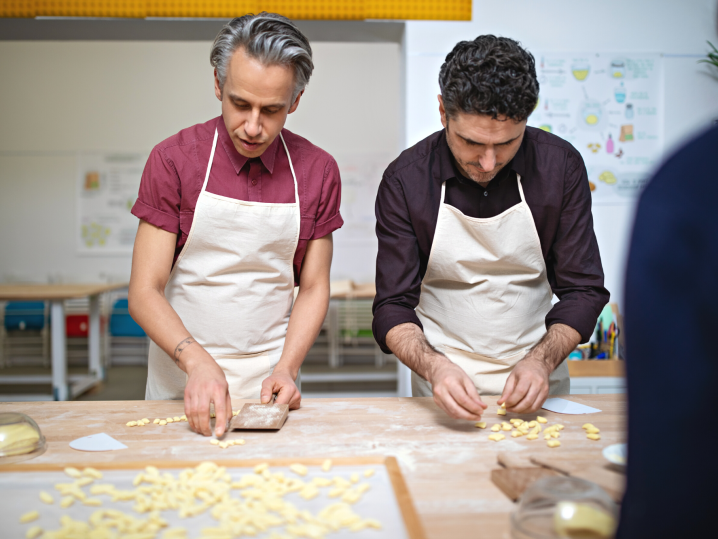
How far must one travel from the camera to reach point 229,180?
162 centimetres

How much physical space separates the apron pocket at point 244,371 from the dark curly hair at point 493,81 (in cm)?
89

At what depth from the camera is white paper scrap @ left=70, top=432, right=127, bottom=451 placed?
3.74ft

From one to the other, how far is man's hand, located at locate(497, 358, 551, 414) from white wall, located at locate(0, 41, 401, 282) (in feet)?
16.6

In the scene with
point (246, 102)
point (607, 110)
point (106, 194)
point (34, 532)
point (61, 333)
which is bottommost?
→ point (61, 333)

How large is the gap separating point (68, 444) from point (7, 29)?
2.89 metres

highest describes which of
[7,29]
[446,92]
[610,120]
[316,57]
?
[316,57]

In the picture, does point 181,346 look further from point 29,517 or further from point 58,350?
point 58,350

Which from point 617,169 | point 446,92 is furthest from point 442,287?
point 617,169

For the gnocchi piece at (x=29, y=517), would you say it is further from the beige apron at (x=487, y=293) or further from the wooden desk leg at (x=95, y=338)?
the wooden desk leg at (x=95, y=338)

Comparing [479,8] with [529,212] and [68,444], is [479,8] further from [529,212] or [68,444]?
[68,444]

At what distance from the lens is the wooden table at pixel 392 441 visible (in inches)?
35.7

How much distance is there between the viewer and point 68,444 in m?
1.17

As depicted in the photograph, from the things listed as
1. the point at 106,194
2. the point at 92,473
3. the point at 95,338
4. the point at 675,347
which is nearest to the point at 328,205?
the point at 92,473

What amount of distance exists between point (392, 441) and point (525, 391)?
1.08 ft
